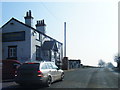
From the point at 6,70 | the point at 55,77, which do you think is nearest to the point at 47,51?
the point at 6,70

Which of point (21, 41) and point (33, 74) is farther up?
point (21, 41)

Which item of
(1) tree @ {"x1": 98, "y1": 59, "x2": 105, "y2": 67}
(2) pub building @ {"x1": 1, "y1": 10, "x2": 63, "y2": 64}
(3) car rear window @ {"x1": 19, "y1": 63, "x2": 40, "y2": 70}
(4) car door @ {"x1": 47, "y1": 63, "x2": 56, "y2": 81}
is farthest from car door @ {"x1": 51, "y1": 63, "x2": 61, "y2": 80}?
(1) tree @ {"x1": 98, "y1": 59, "x2": 105, "y2": 67}

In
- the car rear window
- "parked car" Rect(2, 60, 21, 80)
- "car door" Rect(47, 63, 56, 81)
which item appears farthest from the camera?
"parked car" Rect(2, 60, 21, 80)

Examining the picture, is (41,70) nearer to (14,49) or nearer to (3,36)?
(14,49)

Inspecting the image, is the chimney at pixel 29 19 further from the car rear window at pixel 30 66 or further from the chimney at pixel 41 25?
the car rear window at pixel 30 66

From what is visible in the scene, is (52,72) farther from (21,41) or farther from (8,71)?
(21,41)

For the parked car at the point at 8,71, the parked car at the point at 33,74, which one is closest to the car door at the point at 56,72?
the parked car at the point at 33,74

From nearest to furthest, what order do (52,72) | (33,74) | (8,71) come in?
1. (33,74)
2. (52,72)
3. (8,71)

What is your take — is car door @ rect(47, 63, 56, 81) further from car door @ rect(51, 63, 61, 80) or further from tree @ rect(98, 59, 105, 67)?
tree @ rect(98, 59, 105, 67)

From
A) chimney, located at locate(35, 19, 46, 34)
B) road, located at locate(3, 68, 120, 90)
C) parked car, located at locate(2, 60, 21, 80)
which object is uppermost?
chimney, located at locate(35, 19, 46, 34)

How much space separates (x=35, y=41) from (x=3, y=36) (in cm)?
563

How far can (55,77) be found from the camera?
12406 mm

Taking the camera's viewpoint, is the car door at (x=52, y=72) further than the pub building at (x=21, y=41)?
No

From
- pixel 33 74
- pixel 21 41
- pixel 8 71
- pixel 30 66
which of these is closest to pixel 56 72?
pixel 30 66
